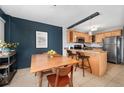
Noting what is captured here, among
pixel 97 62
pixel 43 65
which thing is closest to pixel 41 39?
pixel 97 62

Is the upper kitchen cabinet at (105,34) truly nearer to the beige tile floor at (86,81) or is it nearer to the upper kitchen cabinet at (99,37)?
the upper kitchen cabinet at (99,37)

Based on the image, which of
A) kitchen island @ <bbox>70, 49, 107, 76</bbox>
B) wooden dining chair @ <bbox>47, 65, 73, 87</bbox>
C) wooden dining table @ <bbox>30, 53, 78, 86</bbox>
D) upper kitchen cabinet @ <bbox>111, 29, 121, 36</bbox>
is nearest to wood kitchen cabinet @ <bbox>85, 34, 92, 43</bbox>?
upper kitchen cabinet @ <bbox>111, 29, 121, 36</bbox>

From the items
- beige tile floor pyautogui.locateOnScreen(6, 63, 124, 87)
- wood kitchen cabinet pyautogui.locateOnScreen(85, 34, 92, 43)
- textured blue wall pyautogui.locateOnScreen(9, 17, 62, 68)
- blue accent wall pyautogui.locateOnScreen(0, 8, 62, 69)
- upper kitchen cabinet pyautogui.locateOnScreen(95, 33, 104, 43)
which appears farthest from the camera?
wood kitchen cabinet pyautogui.locateOnScreen(85, 34, 92, 43)

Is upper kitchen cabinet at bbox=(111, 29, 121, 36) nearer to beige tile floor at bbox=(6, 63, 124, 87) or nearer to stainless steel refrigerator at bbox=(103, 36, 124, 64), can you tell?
stainless steel refrigerator at bbox=(103, 36, 124, 64)

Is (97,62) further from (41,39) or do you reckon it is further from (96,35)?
(96,35)

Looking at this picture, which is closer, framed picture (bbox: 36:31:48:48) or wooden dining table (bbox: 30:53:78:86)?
wooden dining table (bbox: 30:53:78:86)

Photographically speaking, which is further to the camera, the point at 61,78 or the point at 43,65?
the point at 61,78

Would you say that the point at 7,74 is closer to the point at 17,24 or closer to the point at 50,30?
the point at 17,24

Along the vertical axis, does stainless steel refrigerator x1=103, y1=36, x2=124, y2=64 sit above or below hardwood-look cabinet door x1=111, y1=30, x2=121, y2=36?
below

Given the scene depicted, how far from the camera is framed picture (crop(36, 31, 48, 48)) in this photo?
4238mm

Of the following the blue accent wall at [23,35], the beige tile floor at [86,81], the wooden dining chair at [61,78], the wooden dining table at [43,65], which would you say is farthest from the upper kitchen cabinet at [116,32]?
the wooden dining chair at [61,78]

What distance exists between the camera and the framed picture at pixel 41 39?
4.24 meters

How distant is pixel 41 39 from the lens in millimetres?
4344
